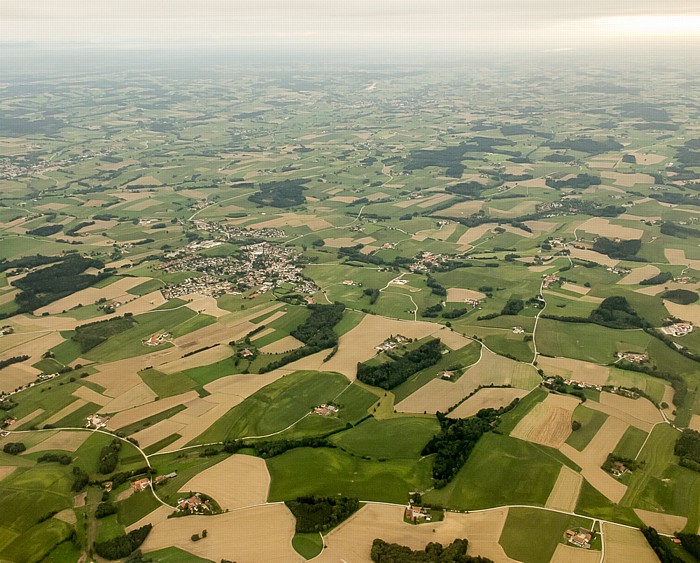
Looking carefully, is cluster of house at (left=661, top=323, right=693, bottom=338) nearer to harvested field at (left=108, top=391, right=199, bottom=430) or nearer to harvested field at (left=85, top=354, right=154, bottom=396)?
harvested field at (left=108, top=391, right=199, bottom=430)

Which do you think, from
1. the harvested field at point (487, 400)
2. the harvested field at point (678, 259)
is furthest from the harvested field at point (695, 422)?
the harvested field at point (678, 259)

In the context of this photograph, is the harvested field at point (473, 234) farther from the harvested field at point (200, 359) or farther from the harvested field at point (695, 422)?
the harvested field at point (695, 422)

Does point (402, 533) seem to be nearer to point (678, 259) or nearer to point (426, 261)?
point (426, 261)

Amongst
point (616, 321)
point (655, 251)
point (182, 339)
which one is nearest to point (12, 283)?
point (182, 339)

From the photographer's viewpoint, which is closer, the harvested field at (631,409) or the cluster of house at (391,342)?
the harvested field at (631,409)

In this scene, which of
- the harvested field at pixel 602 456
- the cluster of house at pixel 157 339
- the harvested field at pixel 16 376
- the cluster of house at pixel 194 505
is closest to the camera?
the cluster of house at pixel 194 505

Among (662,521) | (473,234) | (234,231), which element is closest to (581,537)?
(662,521)

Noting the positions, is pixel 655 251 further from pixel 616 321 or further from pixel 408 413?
pixel 408 413

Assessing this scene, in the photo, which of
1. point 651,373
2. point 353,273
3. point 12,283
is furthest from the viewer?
point 353,273
